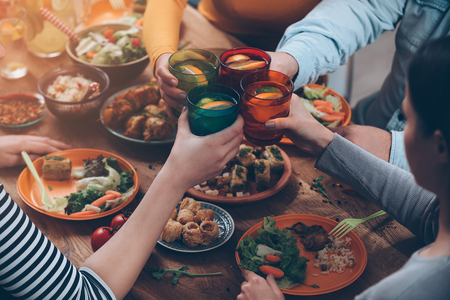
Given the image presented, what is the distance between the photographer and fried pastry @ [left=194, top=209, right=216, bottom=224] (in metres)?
1.34

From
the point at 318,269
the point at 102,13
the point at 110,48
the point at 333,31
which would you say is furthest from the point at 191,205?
the point at 102,13

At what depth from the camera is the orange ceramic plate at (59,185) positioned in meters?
1.40

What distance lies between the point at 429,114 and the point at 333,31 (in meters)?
1.19

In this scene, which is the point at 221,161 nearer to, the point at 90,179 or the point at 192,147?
the point at 192,147

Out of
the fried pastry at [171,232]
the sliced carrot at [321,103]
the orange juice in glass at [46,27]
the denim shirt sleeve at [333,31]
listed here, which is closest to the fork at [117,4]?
the orange juice in glass at [46,27]

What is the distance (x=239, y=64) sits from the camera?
Result: 119cm

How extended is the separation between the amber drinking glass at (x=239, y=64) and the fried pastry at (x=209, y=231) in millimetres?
495

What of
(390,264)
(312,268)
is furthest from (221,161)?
(390,264)

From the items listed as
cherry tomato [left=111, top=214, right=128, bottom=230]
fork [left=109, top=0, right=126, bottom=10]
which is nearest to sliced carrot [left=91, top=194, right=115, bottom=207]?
cherry tomato [left=111, top=214, right=128, bottom=230]

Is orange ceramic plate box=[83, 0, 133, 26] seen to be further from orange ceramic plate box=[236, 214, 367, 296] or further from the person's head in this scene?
the person's head

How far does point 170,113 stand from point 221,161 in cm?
51

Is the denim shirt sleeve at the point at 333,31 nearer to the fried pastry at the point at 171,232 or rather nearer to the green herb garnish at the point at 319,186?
the green herb garnish at the point at 319,186

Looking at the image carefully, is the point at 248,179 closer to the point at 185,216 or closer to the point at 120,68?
the point at 185,216

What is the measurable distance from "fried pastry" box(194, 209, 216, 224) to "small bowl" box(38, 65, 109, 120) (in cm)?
87
